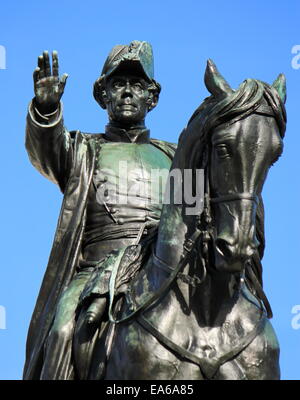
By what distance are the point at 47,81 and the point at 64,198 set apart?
53.6 inches

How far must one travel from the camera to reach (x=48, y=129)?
1181cm

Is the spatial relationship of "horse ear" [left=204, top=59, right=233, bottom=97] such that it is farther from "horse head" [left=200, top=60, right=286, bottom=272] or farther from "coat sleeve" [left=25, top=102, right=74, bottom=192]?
"coat sleeve" [left=25, top=102, right=74, bottom=192]

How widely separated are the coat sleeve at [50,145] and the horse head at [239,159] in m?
2.67

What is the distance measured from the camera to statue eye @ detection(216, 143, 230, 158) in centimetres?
924

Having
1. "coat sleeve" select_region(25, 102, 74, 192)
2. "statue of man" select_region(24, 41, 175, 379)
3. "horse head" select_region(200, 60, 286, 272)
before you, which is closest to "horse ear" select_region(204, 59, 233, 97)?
"horse head" select_region(200, 60, 286, 272)

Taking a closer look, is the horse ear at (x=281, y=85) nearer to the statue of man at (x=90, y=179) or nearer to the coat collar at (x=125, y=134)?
the statue of man at (x=90, y=179)

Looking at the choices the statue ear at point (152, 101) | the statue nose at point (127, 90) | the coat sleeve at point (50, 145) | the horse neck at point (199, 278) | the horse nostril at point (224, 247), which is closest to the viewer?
the horse nostril at point (224, 247)

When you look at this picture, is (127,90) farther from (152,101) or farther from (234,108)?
(234,108)

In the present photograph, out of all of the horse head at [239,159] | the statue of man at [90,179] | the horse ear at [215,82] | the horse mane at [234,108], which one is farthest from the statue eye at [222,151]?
the statue of man at [90,179]

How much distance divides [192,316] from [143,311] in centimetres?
44

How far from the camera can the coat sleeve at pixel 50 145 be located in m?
11.8

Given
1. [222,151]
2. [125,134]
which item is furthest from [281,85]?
[125,134]

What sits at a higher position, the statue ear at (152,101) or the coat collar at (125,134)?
the statue ear at (152,101)

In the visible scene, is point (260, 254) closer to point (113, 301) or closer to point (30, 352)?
point (113, 301)
